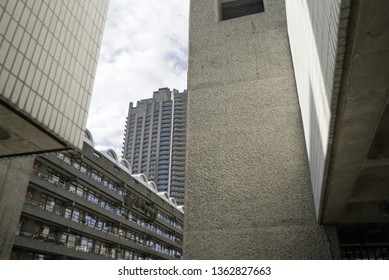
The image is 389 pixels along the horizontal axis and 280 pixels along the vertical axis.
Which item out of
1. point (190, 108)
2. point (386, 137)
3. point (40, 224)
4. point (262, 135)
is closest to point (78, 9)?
point (190, 108)

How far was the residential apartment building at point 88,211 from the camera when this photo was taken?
29.6 meters

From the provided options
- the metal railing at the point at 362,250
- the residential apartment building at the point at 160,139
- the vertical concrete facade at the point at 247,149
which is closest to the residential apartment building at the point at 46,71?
the vertical concrete facade at the point at 247,149

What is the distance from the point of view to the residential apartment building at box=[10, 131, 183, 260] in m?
29.6

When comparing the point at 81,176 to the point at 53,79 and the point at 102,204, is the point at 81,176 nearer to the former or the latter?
the point at 102,204

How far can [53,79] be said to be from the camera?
1205cm

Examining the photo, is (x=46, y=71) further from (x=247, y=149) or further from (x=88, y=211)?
(x=88, y=211)

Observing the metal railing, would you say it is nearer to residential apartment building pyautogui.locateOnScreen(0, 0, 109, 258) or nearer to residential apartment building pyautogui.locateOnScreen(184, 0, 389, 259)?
residential apartment building pyautogui.locateOnScreen(184, 0, 389, 259)

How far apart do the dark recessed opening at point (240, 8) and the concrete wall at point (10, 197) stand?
758 inches

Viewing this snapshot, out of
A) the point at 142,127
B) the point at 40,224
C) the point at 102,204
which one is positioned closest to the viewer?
the point at 40,224

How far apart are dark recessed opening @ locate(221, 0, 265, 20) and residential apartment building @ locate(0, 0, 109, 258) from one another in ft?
20.5

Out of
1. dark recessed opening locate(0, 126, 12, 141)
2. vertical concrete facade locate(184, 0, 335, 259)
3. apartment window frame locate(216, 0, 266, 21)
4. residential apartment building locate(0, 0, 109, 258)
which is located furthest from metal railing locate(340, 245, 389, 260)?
dark recessed opening locate(0, 126, 12, 141)

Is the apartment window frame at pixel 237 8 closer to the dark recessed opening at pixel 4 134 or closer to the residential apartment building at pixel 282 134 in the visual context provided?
the residential apartment building at pixel 282 134

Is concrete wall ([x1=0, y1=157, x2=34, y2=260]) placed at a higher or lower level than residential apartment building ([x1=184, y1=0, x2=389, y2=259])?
higher

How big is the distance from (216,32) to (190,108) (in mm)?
2781
